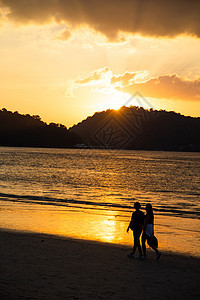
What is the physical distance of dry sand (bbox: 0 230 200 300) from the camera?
8750 millimetres

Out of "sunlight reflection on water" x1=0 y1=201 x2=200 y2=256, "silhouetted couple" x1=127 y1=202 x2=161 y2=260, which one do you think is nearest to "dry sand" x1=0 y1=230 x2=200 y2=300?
"silhouetted couple" x1=127 y1=202 x2=161 y2=260

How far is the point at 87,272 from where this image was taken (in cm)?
1052

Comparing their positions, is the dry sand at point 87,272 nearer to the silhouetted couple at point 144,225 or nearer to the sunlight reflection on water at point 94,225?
the silhouetted couple at point 144,225

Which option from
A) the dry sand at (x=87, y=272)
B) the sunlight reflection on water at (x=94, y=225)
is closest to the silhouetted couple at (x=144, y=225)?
the dry sand at (x=87, y=272)

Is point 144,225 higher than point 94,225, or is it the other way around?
point 144,225

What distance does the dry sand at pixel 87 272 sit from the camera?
875cm

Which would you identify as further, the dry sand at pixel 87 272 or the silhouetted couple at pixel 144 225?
the silhouetted couple at pixel 144 225

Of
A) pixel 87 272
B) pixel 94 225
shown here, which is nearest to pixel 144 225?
pixel 87 272

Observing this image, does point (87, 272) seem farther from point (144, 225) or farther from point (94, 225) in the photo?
point (94, 225)

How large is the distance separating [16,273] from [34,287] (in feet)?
4.28

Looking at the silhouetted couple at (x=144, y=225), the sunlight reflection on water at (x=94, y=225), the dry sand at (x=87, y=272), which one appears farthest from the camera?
the sunlight reflection on water at (x=94, y=225)

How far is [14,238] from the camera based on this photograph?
48.6 feet

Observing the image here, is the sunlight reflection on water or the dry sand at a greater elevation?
the dry sand

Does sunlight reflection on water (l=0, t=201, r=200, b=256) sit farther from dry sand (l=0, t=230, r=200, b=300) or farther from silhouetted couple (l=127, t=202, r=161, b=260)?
silhouetted couple (l=127, t=202, r=161, b=260)
